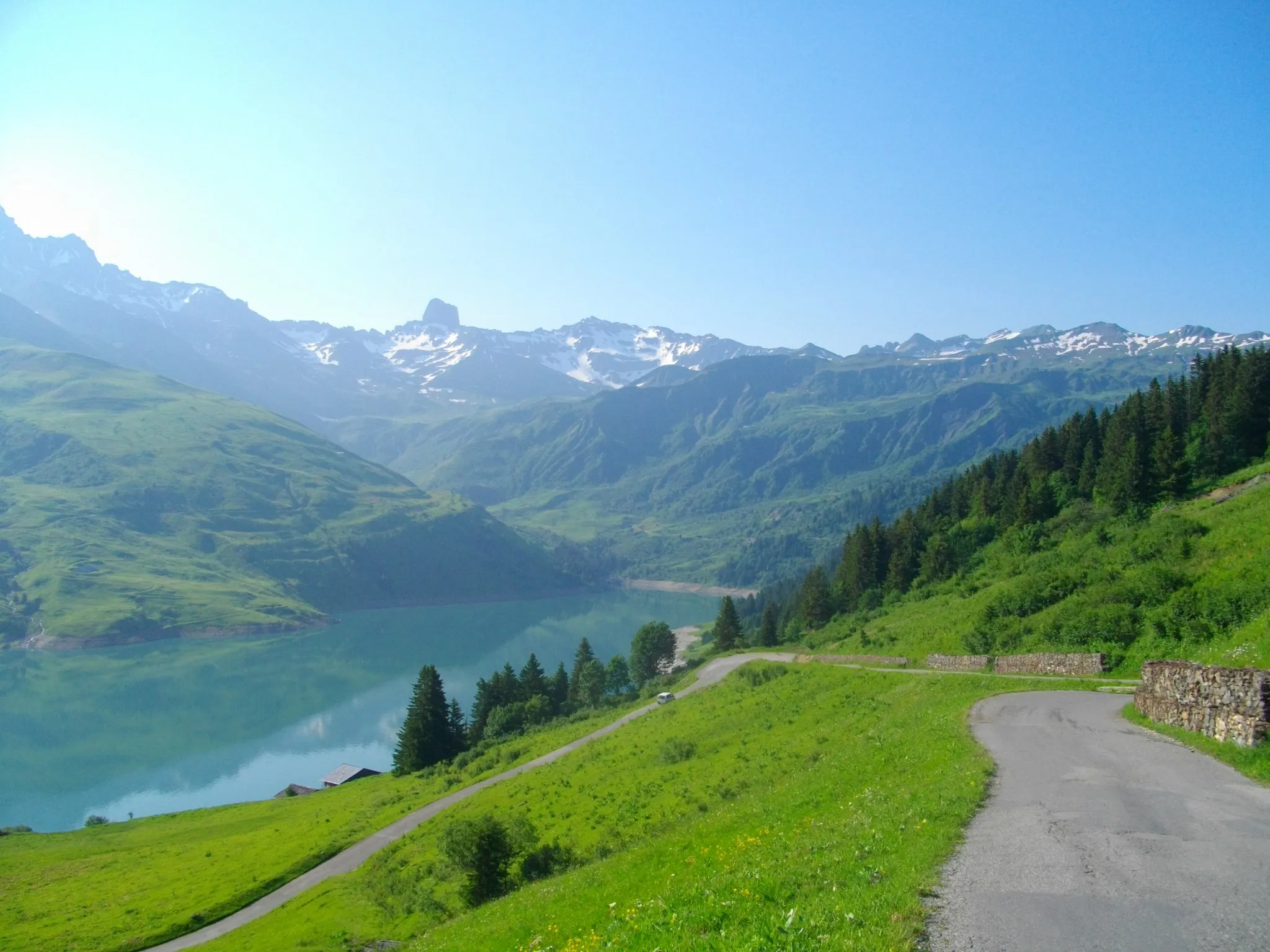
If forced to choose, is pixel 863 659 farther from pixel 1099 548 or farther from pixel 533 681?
pixel 533 681

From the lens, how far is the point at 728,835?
18.7 metres

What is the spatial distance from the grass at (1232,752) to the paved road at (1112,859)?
279 mm

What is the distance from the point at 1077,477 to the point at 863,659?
46.5 metres

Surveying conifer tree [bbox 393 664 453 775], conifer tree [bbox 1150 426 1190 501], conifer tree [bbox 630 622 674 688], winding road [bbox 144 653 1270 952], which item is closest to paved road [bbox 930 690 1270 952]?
winding road [bbox 144 653 1270 952]

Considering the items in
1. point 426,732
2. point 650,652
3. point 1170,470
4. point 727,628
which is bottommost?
point 650,652

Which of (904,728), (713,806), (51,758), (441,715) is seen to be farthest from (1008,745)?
(51,758)

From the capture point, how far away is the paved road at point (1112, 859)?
29.1 ft

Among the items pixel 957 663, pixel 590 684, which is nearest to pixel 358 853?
pixel 957 663

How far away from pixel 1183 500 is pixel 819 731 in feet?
145

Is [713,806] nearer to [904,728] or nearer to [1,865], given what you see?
[904,728]

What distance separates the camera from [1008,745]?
747 inches

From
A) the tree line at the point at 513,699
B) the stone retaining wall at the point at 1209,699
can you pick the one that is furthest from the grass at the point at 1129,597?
the tree line at the point at 513,699

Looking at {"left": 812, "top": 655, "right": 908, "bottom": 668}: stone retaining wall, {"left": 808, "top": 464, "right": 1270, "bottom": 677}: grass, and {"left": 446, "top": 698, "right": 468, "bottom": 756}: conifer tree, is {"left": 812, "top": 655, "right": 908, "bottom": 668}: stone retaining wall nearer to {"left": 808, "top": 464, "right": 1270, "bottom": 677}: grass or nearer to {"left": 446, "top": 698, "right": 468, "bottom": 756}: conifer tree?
{"left": 808, "top": 464, "right": 1270, "bottom": 677}: grass

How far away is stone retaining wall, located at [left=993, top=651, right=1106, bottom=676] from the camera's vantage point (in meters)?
31.0
